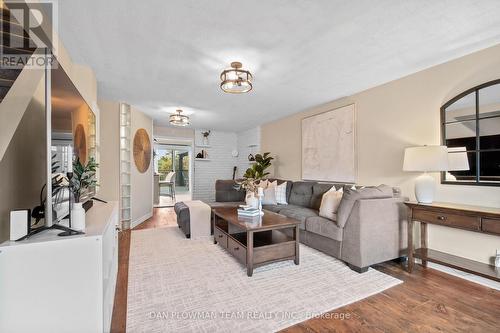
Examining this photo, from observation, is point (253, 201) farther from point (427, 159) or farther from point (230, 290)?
point (427, 159)

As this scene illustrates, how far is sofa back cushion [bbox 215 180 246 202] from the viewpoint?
4797 mm

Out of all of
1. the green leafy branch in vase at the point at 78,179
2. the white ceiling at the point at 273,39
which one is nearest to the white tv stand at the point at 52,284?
the green leafy branch in vase at the point at 78,179

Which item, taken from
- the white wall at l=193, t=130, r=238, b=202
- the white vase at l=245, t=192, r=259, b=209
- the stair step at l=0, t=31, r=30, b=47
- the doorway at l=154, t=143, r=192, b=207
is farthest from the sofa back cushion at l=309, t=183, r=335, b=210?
the doorway at l=154, t=143, r=192, b=207

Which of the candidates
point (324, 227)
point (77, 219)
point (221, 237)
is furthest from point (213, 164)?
point (77, 219)

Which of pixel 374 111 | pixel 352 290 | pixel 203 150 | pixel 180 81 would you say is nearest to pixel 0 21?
pixel 180 81

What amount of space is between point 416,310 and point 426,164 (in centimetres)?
140

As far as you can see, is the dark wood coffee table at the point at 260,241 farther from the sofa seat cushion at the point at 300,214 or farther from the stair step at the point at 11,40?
the stair step at the point at 11,40

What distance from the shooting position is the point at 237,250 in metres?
2.59

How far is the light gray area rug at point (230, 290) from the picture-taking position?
1654mm

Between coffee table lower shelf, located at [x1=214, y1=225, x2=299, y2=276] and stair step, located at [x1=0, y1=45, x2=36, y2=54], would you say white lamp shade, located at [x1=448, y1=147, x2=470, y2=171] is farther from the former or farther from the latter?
stair step, located at [x1=0, y1=45, x2=36, y2=54]

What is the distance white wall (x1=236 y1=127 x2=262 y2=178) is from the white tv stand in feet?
17.2

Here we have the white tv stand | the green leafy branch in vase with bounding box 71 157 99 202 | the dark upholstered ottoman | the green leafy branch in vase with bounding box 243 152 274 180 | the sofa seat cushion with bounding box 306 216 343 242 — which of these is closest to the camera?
the white tv stand

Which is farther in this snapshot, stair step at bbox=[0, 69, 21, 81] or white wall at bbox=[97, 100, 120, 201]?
white wall at bbox=[97, 100, 120, 201]

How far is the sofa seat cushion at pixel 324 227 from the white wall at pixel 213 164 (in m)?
4.56
